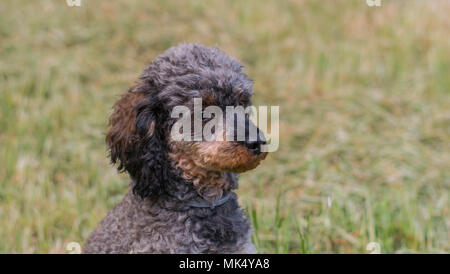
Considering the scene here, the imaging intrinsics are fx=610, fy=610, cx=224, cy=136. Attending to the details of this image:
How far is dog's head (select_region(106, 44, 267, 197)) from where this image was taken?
334cm

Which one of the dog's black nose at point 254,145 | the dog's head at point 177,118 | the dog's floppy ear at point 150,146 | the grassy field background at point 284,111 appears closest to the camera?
the dog's black nose at point 254,145

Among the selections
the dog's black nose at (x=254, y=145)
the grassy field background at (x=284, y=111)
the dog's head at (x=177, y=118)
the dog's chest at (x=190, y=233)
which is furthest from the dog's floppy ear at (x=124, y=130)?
the grassy field background at (x=284, y=111)

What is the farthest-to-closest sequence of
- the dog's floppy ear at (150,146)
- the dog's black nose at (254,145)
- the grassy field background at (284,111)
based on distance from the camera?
the grassy field background at (284,111) < the dog's floppy ear at (150,146) < the dog's black nose at (254,145)

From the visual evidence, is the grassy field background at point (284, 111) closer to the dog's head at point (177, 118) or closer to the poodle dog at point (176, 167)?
the poodle dog at point (176, 167)

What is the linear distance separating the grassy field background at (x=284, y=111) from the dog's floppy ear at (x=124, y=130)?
1.09 meters

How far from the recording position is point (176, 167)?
347cm

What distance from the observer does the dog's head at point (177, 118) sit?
3342 millimetres

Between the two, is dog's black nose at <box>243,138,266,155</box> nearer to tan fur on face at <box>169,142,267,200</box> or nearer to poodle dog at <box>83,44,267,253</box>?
tan fur on face at <box>169,142,267,200</box>

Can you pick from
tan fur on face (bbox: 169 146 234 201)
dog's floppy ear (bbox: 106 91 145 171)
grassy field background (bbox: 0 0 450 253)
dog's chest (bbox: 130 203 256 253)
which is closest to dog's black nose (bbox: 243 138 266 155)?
tan fur on face (bbox: 169 146 234 201)

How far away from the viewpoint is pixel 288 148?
22.4ft

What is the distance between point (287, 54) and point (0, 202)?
4486 mm

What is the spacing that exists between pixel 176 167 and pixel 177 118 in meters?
0.28

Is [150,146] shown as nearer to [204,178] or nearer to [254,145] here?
Result: [204,178]
